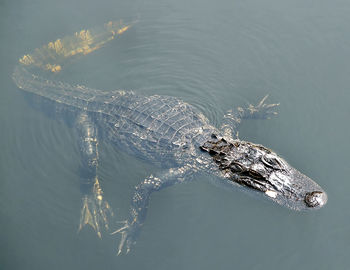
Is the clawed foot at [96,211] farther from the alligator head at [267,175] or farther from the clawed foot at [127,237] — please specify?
the alligator head at [267,175]

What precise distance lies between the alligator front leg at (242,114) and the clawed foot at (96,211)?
2.54m

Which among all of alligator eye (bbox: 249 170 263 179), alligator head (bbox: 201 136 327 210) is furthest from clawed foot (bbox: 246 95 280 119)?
alligator eye (bbox: 249 170 263 179)

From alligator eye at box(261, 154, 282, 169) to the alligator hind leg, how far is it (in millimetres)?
2770

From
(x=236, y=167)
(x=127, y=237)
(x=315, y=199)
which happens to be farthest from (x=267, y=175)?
(x=127, y=237)

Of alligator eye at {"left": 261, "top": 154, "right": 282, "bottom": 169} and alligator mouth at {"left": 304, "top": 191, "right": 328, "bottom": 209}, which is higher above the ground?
alligator eye at {"left": 261, "top": 154, "right": 282, "bottom": 169}

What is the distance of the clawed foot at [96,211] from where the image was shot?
18.3 feet

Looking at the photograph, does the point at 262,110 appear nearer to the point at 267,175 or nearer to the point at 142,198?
the point at 267,175

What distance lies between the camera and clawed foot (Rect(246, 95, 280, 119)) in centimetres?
638

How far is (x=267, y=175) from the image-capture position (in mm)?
4949

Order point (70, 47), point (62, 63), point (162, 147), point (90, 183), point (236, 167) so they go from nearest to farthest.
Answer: point (236, 167), point (162, 147), point (90, 183), point (62, 63), point (70, 47)

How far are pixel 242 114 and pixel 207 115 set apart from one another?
690 mm

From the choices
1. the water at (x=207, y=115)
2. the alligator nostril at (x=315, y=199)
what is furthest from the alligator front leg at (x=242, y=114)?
the alligator nostril at (x=315, y=199)

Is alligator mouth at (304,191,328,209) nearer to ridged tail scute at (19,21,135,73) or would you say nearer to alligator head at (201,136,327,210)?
alligator head at (201,136,327,210)

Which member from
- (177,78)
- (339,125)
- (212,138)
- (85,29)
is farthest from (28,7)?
(339,125)
